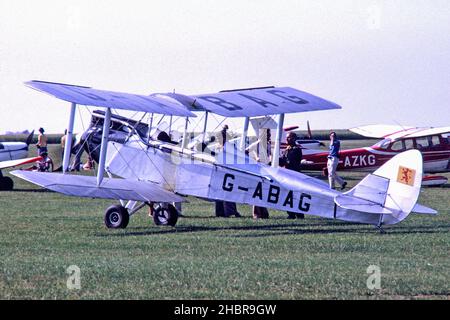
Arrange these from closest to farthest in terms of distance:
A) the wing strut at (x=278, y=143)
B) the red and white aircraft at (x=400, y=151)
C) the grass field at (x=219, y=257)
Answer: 1. the grass field at (x=219, y=257)
2. the wing strut at (x=278, y=143)
3. the red and white aircraft at (x=400, y=151)

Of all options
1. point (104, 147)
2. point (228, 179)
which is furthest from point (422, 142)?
point (104, 147)

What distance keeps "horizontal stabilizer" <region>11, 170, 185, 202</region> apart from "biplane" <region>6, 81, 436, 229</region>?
2cm

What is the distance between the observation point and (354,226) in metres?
16.1

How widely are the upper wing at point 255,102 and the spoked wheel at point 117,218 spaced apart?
6.84ft

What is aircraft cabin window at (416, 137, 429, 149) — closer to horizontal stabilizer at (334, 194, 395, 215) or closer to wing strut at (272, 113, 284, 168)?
wing strut at (272, 113, 284, 168)

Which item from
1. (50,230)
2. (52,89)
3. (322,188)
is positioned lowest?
(50,230)

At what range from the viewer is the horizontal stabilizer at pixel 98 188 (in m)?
15.2

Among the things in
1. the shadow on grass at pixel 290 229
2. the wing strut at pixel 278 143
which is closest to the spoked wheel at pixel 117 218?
the shadow on grass at pixel 290 229

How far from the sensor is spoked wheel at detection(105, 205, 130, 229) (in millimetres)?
15922

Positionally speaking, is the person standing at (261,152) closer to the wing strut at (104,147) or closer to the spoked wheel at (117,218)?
the spoked wheel at (117,218)

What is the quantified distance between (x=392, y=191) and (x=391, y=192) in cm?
2
